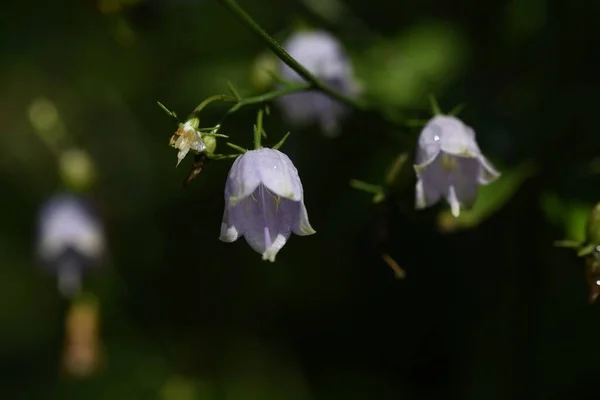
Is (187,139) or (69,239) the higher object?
(69,239)

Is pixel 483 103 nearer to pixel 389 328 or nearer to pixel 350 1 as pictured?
pixel 350 1

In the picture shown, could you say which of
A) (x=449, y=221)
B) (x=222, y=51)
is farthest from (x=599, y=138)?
(x=222, y=51)

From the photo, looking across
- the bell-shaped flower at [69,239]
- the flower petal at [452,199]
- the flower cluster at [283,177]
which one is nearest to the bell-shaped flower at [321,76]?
the flower cluster at [283,177]

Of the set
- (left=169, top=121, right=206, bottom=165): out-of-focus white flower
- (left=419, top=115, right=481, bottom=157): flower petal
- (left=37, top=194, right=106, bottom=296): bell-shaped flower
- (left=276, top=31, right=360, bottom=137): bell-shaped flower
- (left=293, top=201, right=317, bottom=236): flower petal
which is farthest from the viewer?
(left=37, top=194, right=106, bottom=296): bell-shaped flower

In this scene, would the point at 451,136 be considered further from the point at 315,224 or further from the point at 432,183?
the point at 315,224

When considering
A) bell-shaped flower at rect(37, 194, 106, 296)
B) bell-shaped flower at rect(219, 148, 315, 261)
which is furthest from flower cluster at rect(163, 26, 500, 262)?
bell-shaped flower at rect(37, 194, 106, 296)

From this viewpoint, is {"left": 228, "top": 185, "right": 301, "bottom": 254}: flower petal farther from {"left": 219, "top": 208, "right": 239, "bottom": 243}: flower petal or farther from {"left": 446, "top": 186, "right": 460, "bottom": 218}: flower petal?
{"left": 446, "top": 186, "right": 460, "bottom": 218}: flower petal

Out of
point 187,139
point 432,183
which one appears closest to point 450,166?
Answer: point 432,183
